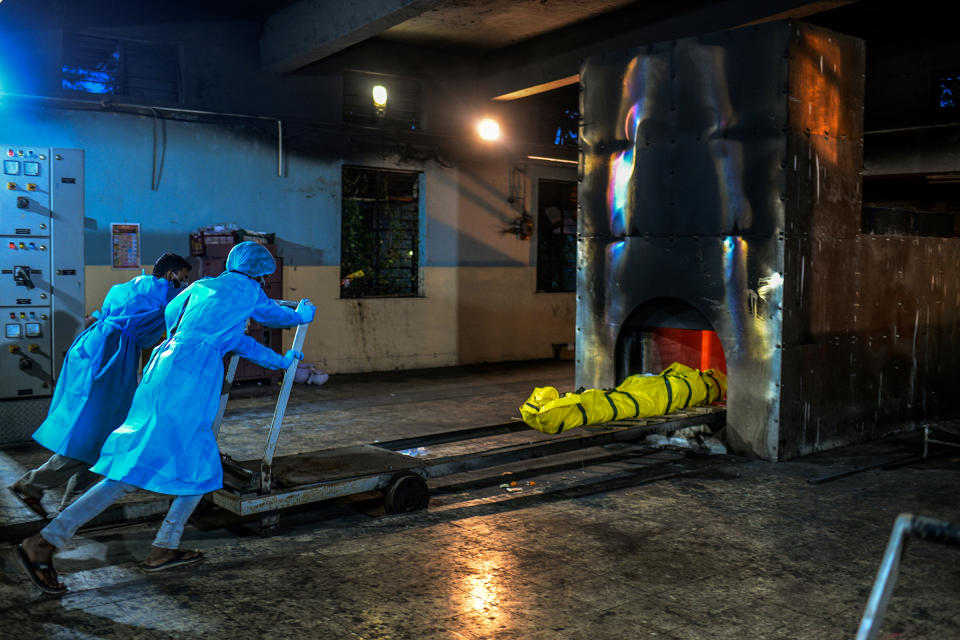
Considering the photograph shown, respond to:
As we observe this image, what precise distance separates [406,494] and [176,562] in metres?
1.63

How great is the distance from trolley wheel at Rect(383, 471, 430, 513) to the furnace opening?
3.25 meters

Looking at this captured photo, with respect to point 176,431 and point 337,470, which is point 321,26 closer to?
point 337,470

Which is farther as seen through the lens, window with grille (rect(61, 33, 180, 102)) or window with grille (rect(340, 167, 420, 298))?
window with grille (rect(340, 167, 420, 298))

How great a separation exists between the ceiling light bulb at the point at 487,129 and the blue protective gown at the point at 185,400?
9782 millimetres

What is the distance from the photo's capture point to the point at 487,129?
14.4 metres

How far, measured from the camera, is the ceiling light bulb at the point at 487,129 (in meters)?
14.4

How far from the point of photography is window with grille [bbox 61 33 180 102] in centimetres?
1083

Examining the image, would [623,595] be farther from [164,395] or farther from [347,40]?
[347,40]

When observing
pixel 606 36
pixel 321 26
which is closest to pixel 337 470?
pixel 321 26

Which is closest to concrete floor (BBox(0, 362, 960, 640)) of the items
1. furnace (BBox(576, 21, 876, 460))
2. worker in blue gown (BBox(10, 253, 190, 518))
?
worker in blue gown (BBox(10, 253, 190, 518))

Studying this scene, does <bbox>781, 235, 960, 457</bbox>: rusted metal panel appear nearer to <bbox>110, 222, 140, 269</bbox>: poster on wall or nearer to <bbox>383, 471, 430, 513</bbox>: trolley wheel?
<bbox>383, 471, 430, 513</bbox>: trolley wheel

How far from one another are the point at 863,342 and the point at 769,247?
1.63 metres

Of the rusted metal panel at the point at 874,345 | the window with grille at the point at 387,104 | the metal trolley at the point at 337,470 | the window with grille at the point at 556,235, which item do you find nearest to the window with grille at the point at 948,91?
the rusted metal panel at the point at 874,345

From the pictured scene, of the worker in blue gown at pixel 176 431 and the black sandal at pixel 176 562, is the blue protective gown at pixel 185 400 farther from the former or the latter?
the black sandal at pixel 176 562
